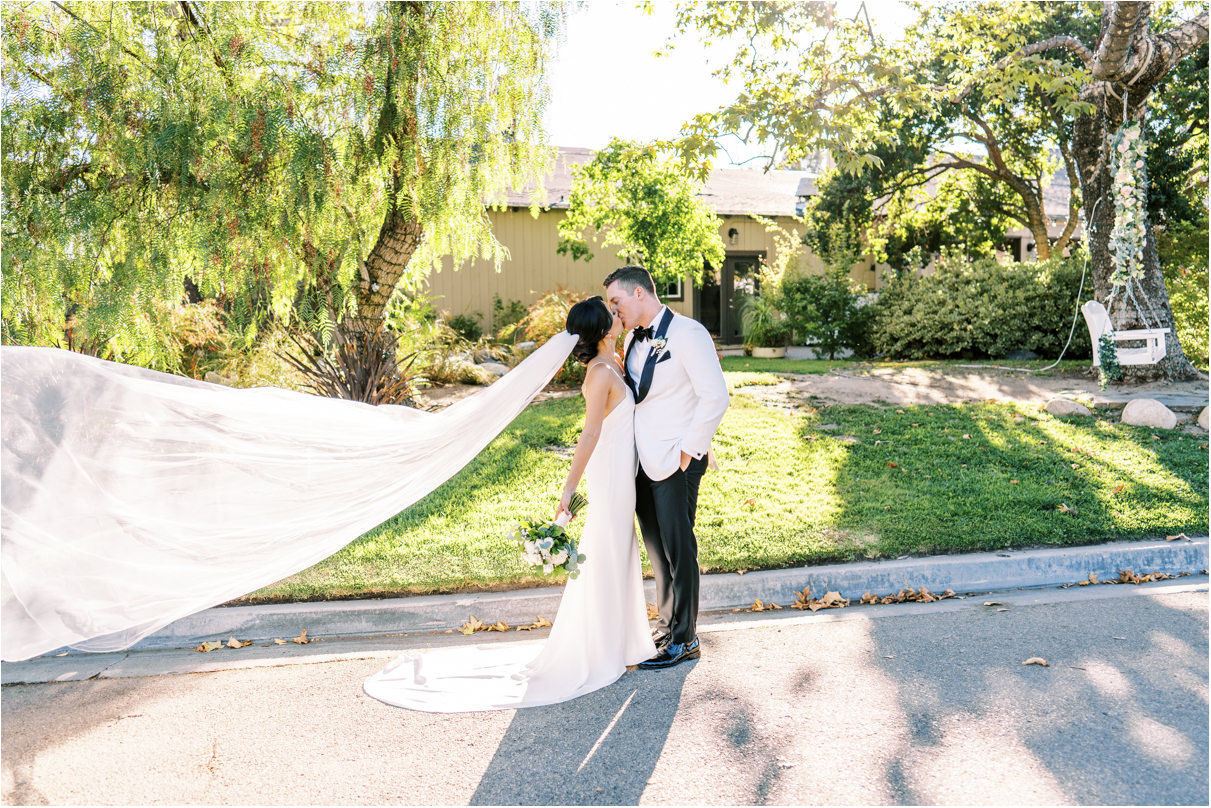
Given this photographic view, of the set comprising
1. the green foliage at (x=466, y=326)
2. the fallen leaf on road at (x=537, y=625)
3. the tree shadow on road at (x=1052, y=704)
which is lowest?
the fallen leaf on road at (x=537, y=625)

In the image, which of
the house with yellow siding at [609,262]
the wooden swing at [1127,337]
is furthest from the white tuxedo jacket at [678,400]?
the house with yellow siding at [609,262]

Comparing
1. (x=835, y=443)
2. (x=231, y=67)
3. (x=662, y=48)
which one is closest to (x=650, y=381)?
(x=835, y=443)

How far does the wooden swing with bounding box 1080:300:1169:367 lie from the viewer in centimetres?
1070

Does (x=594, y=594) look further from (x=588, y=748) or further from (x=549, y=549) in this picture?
(x=588, y=748)

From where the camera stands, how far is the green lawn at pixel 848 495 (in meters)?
6.34

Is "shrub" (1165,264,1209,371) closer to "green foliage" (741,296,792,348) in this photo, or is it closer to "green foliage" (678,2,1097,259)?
"green foliage" (678,2,1097,259)

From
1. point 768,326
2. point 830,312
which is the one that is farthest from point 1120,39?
point 768,326

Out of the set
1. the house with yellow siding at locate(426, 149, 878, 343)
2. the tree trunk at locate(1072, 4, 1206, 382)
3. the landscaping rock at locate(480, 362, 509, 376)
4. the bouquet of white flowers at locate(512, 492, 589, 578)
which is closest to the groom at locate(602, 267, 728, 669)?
the bouquet of white flowers at locate(512, 492, 589, 578)

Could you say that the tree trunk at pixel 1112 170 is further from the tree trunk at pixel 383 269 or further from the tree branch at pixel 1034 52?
the tree trunk at pixel 383 269

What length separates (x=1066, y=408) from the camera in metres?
10.6

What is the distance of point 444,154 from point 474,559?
4511mm

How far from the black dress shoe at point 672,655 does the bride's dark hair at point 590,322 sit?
1.73 meters

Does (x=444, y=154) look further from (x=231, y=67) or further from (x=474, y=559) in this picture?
(x=474, y=559)

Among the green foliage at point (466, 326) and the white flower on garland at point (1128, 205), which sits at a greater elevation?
the white flower on garland at point (1128, 205)
